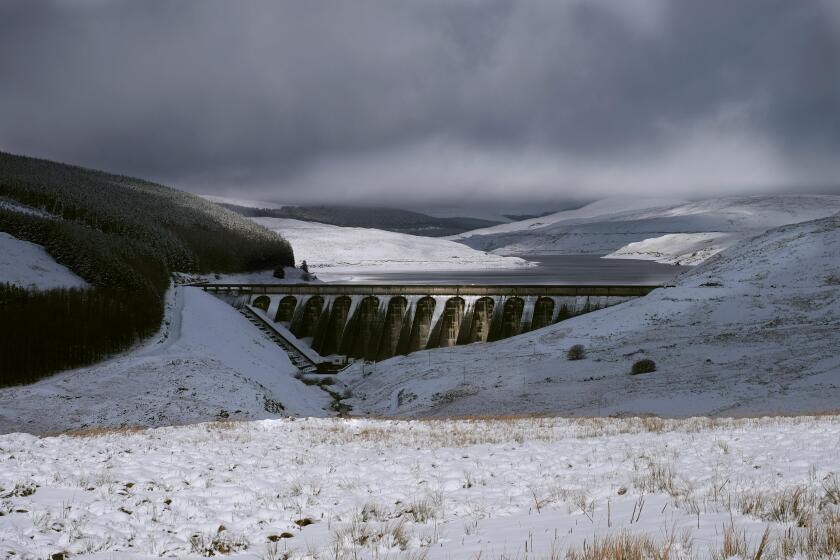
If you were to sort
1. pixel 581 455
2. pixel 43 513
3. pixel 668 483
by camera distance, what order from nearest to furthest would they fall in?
pixel 43 513 < pixel 668 483 < pixel 581 455

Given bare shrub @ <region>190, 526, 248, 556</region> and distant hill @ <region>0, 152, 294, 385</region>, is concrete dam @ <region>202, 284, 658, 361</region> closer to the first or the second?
distant hill @ <region>0, 152, 294, 385</region>

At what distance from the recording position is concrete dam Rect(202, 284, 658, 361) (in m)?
50.7

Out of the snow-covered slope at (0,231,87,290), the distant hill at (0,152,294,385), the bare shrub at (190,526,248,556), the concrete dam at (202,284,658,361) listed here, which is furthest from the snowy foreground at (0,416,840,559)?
the concrete dam at (202,284,658,361)

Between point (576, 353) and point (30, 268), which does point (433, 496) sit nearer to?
point (576, 353)

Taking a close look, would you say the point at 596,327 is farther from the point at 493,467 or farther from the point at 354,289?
the point at 493,467

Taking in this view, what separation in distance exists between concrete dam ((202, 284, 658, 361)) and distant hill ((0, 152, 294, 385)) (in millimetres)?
13154

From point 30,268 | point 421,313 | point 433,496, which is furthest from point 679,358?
point 30,268

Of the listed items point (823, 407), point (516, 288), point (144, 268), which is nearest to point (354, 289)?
point (516, 288)

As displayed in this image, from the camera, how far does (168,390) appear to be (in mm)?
31891

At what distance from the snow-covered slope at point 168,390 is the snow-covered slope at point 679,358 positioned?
566cm

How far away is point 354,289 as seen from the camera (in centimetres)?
5534

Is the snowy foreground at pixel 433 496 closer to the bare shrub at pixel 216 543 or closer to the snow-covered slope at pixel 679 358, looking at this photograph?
the bare shrub at pixel 216 543

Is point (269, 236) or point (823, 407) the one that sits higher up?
point (269, 236)

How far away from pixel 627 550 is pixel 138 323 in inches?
1636
